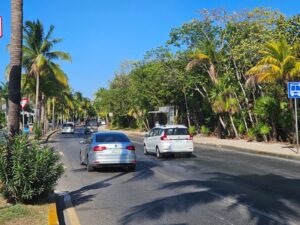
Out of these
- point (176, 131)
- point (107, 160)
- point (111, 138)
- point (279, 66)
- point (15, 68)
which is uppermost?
point (279, 66)

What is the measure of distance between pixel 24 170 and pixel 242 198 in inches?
196

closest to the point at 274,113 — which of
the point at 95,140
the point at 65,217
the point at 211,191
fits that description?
the point at 95,140

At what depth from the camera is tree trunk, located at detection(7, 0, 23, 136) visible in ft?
34.9

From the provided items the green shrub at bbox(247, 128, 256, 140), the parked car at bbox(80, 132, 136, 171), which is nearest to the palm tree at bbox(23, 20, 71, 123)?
the green shrub at bbox(247, 128, 256, 140)

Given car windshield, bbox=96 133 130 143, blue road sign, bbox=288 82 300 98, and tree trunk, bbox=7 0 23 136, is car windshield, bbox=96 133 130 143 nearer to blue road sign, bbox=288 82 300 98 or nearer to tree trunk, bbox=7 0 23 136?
tree trunk, bbox=7 0 23 136

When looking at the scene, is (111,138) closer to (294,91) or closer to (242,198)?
(242,198)

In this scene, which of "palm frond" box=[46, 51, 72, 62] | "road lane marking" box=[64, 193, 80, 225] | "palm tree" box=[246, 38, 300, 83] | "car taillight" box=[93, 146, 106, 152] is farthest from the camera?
"palm frond" box=[46, 51, 72, 62]

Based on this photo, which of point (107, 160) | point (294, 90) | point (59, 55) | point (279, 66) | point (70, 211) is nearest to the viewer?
point (70, 211)

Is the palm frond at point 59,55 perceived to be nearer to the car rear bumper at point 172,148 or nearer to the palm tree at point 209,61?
the palm tree at point 209,61

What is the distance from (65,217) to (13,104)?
3119 millimetres

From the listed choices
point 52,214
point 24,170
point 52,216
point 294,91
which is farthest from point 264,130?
point 52,216

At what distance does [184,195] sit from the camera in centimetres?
1154

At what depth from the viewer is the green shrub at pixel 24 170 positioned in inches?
363

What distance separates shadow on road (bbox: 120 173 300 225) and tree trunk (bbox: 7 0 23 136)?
3.39 metres
